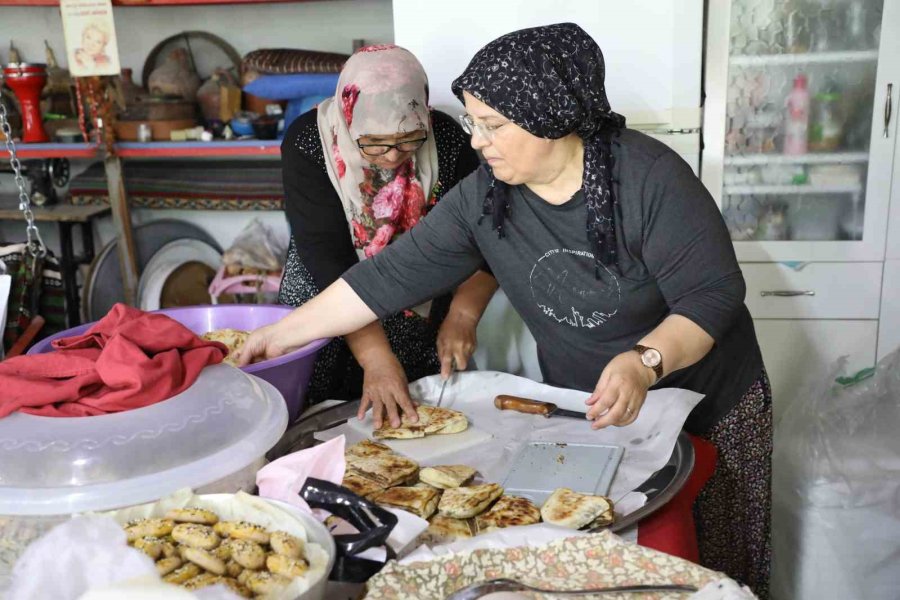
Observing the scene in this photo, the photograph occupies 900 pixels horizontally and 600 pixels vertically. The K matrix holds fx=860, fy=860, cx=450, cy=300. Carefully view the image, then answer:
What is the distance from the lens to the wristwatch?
1.20 meters

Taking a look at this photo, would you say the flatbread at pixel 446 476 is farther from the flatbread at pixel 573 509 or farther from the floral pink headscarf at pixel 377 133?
the floral pink headscarf at pixel 377 133

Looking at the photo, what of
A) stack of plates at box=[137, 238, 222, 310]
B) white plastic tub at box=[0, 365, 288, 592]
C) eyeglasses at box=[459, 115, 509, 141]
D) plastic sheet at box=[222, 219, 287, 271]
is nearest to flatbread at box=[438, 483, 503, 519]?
white plastic tub at box=[0, 365, 288, 592]

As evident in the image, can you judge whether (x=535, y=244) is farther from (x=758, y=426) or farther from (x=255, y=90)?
(x=255, y=90)

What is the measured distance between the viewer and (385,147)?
166cm

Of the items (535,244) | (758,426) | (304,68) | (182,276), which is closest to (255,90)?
(304,68)

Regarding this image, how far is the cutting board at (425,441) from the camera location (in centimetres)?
134

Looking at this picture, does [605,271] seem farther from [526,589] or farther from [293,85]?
[293,85]

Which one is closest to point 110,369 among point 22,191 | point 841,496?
point 22,191

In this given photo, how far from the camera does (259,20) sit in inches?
145

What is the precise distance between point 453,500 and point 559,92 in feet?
2.00

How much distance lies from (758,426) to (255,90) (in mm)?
2245

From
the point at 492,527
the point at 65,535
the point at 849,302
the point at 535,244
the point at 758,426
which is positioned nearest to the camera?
the point at 65,535

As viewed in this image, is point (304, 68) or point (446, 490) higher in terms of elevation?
point (304, 68)

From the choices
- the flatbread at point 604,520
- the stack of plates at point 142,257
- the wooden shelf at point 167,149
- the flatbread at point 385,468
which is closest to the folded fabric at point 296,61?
the wooden shelf at point 167,149
